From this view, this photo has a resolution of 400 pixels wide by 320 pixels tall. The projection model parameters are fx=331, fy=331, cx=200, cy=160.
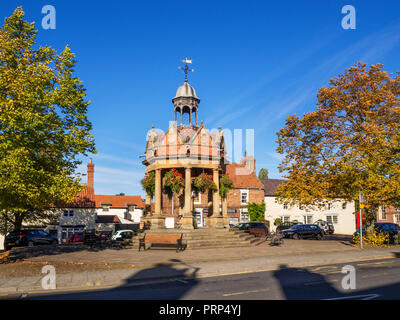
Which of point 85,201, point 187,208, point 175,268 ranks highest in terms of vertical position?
point 187,208

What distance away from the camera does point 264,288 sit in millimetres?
9398

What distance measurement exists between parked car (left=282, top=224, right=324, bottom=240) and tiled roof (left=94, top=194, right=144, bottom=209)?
32.0m

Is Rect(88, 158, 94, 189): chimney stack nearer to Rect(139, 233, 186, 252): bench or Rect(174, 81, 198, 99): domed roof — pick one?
Rect(174, 81, 198, 99): domed roof

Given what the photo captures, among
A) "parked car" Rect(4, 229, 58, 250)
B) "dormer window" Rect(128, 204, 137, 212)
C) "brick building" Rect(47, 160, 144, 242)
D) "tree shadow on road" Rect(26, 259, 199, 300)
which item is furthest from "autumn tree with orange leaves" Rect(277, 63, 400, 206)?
"dormer window" Rect(128, 204, 137, 212)

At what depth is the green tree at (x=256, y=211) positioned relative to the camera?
1820 inches

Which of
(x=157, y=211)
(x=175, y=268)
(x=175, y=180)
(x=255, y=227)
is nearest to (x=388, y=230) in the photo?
(x=255, y=227)

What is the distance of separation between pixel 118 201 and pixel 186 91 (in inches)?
1428

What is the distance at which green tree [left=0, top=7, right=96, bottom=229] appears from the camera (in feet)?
40.5

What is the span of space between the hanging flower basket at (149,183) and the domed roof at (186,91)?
645cm

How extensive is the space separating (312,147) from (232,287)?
17.6 m

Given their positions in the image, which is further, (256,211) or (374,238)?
(256,211)

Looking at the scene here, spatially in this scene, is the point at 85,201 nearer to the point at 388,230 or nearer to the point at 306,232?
the point at 306,232

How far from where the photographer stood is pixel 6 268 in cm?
1296
